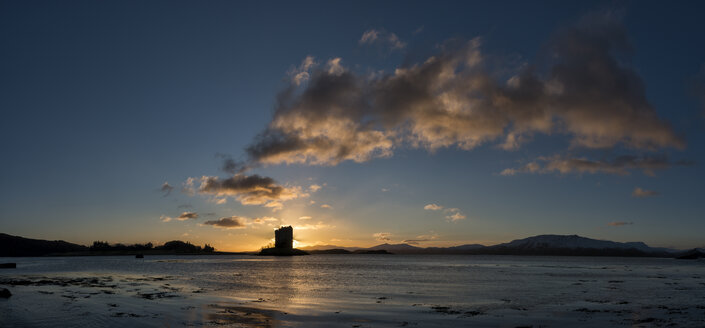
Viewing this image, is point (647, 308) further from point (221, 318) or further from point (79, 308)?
point (79, 308)

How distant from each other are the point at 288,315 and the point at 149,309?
30.7ft

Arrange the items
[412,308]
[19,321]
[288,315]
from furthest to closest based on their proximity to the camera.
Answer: [412,308], [288,315], [19,321]

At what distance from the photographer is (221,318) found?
23953mm

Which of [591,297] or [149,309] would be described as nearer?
[149,309]

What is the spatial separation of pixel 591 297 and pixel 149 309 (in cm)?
3631

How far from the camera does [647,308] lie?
2980 centimetres

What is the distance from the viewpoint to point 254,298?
3578 cm

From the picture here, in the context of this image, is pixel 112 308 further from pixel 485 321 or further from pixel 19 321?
pixel 485 321

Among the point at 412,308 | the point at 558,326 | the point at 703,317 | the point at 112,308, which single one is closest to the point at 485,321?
the point at 558,326

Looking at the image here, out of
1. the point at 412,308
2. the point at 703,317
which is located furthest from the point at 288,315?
the point at 703,317

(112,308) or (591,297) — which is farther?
(591,297)

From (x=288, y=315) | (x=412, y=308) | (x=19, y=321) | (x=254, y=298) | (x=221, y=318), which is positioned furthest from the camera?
(x=254, y=298)

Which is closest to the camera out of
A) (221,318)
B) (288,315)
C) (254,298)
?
(221,318)

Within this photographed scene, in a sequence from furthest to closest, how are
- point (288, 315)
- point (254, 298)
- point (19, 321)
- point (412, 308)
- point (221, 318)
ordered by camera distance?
point (254, 298)
point (412, 308)
point (288, 315)
point (221, 318)
point (19, 321)
